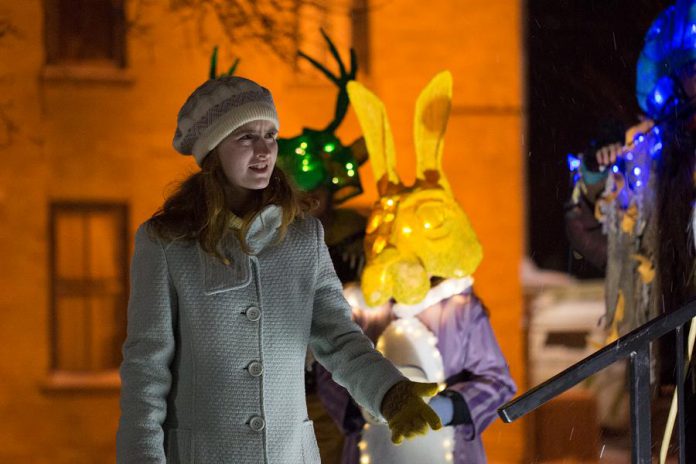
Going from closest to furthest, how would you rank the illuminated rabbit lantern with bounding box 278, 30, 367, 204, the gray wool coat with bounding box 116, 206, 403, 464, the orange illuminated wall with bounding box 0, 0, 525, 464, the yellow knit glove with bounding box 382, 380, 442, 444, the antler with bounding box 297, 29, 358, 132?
the yellow knit glove with bounding box 382, 380, 442, 444 → the gray wool coat with bounding box 116, 206, 403, 464 → the illuminated rabbit lantern with bounding box 278, 30, 367, 204 → the antler with bounding box 297, 29, 358, 132 → the orange illuminated wall with bounding box 0, 0, 525, 464

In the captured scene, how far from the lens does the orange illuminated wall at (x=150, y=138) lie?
7.38 meters

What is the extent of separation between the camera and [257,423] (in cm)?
279

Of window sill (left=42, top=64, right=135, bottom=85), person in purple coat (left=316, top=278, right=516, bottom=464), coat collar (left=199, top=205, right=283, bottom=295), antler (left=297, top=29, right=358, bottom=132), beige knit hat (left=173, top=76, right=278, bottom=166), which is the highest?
window sill (left=42, top=64, right=135, bottom=85)

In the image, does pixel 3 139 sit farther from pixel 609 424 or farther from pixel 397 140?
pixel 609 424

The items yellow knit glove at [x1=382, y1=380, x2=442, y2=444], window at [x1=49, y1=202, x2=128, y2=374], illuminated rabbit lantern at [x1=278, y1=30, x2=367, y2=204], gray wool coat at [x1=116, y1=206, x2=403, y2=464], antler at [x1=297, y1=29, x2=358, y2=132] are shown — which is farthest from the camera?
window at [x1=49, y1=202, x2=128, y2=374]

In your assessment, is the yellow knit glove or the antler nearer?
the yellow knit glove

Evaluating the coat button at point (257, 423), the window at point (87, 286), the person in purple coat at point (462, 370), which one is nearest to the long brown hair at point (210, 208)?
the coat button at point (257, 423)

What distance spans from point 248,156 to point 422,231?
4.60 feet

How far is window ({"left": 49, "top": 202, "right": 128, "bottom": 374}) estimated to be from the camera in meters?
7.62

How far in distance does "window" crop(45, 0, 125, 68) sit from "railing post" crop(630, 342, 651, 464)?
512 centimetres

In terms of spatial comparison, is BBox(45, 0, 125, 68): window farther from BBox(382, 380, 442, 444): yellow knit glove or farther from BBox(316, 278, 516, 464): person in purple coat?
BBox(382, 380, 442, 444): yellow knit glove

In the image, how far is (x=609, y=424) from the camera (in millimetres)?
7684

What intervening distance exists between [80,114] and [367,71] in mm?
1888

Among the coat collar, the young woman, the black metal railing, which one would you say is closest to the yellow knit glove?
the young woman
